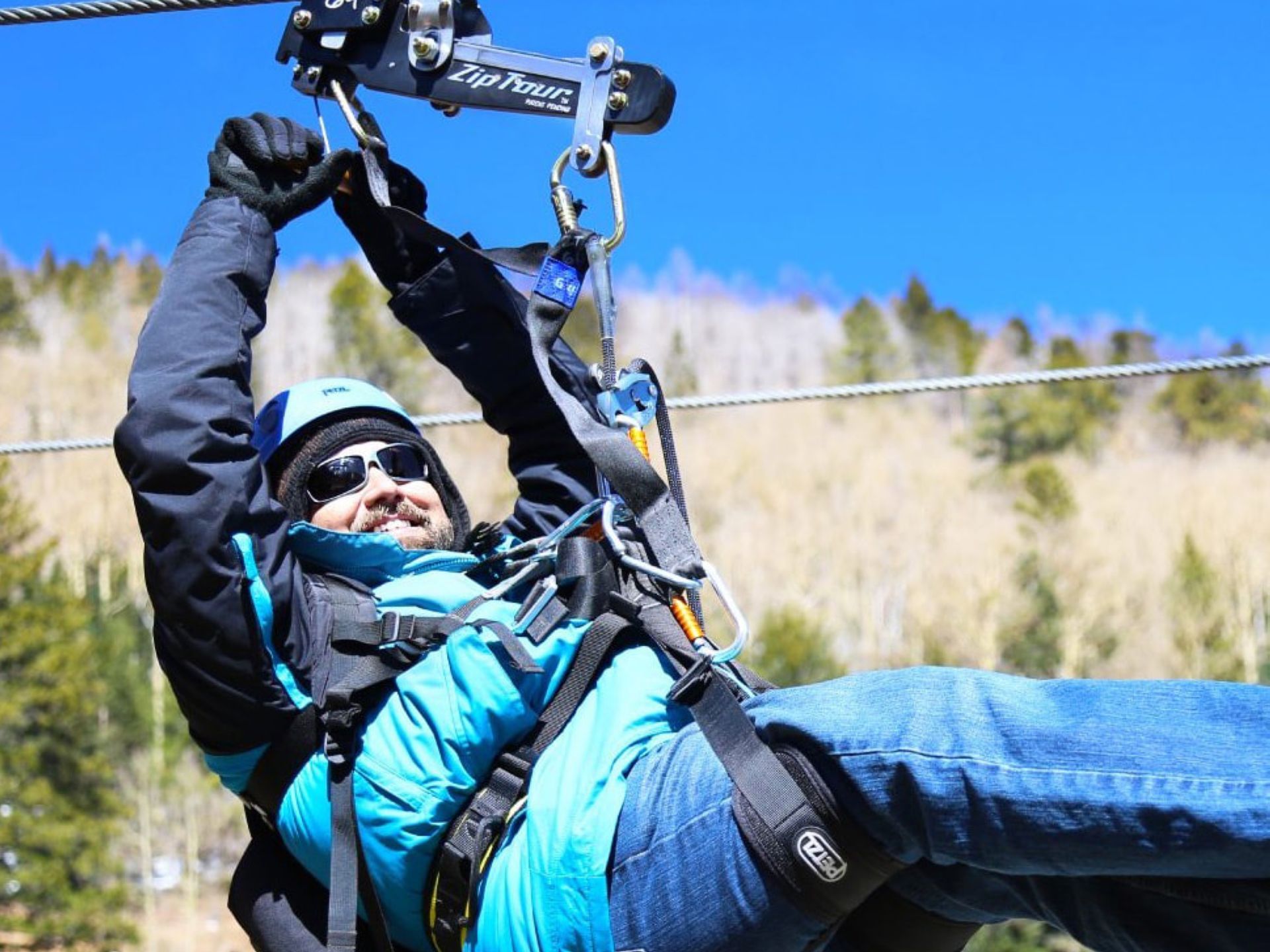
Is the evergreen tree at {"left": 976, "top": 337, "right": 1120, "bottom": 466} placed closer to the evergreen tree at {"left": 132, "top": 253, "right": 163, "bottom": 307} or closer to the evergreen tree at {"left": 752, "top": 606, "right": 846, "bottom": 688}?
the evergreen tree at {"left": 752, "top": 606, "right": 846, "bottom": 688}

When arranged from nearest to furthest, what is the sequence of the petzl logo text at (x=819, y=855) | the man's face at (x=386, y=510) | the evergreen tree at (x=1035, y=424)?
1. the petzl logo text at (x=819, y=855)
2. the man's face at (x=386, y=510)
3. the evergreen tree at (x=1035, y=424)

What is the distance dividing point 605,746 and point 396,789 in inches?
11.5

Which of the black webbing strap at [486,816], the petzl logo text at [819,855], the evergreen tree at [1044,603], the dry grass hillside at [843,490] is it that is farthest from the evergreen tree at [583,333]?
the petzl logo text at [819,855]

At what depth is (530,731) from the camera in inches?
89.6

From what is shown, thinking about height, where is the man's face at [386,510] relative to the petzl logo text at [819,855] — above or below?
above

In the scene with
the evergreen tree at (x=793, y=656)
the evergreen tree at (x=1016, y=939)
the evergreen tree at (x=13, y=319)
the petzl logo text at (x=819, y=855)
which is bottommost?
the evergreen tree at (x=1016, y=939)

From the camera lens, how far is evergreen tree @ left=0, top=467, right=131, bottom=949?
83.3 feet

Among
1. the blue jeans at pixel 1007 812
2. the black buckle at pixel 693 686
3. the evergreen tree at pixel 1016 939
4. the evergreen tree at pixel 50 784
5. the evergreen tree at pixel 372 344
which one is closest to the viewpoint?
the blue jeans at pixel 1007 812

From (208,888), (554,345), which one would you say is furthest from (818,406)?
(554,345)

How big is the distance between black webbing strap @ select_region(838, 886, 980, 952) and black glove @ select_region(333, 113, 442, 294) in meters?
1.35

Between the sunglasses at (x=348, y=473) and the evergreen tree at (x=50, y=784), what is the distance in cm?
2400

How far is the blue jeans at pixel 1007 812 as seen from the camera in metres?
1.71

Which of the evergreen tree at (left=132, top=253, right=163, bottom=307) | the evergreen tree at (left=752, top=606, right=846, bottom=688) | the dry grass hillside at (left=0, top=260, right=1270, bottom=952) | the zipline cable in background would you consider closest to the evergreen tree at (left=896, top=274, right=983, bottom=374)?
the dry grass hillside at (left=0, top=260, right=1270, bottom=952)

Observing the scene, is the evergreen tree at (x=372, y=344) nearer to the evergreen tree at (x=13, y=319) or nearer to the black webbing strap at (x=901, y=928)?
the evergreen tree at (x=13, y=319)
